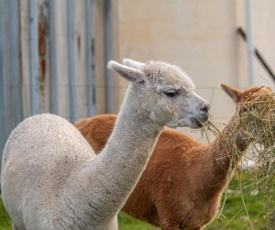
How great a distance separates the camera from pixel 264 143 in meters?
6.19

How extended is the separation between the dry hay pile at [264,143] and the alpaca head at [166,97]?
1.22 feet

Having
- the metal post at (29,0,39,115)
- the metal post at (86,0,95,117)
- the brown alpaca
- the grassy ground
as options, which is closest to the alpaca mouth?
the brown alpaca

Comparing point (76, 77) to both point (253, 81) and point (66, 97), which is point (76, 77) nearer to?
point (66, 97)

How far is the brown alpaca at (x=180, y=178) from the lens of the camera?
7766 mm

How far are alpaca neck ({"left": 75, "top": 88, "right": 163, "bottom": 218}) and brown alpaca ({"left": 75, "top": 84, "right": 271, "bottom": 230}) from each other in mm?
1352

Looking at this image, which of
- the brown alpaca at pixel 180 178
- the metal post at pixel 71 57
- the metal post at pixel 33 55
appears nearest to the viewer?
the brown alpaca at pixel 180 178

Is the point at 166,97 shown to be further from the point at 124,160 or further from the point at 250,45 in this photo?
the point at 250,45

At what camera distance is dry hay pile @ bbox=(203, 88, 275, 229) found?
6047 millimetres

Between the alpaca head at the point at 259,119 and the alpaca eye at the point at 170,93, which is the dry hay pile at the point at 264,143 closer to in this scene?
the alpaca head at the point at 259,119

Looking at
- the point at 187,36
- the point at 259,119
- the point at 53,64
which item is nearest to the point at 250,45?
the point at 187,36

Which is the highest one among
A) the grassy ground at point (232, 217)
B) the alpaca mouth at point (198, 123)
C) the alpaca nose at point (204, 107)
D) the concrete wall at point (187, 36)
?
the alpaca nose at point (204, 107)

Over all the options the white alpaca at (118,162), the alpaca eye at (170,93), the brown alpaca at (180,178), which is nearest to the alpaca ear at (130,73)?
the white alpaca at (118,162)

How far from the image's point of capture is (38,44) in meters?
10.3

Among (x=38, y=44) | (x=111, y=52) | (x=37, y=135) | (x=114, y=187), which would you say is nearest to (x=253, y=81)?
(x=111, y=52)
